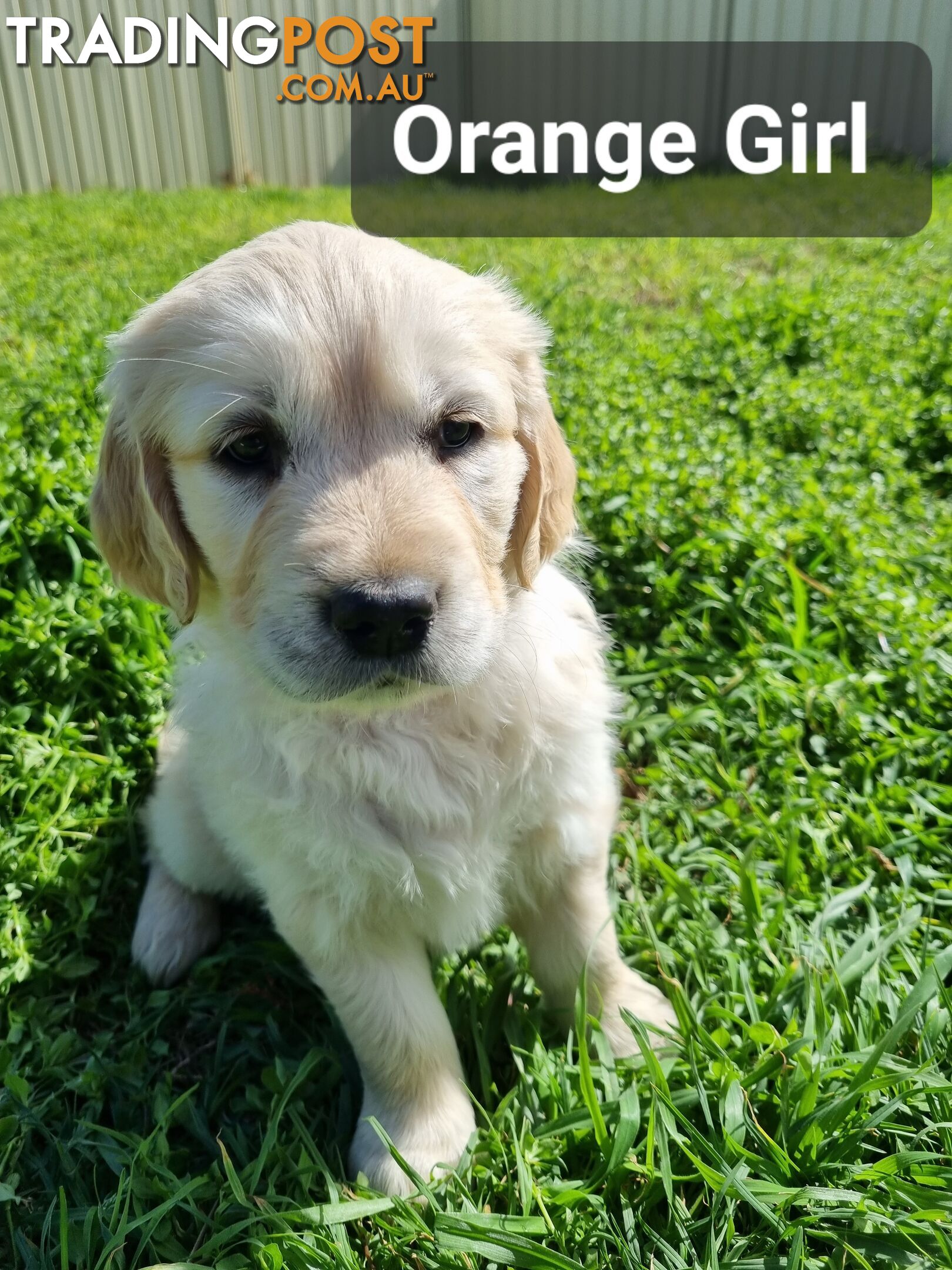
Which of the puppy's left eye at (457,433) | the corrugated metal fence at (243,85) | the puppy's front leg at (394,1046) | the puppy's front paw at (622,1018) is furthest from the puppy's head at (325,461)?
the corrugated metal fence at (243,85)

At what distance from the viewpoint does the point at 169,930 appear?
8.01 feet

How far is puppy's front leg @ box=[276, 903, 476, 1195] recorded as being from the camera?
76.2 inches

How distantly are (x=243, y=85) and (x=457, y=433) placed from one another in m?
7.51

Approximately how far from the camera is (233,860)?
2311 millimetres

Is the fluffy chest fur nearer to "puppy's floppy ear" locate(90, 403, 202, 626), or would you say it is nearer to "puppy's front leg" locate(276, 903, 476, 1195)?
"puppy's front leg" locate(276, 903, 476, 1195)

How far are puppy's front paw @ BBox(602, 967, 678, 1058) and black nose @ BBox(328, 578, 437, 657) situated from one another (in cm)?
106

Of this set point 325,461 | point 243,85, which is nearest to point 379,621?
point 325,461

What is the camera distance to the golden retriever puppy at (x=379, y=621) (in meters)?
1.61

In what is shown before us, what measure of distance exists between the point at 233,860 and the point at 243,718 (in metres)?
0.54

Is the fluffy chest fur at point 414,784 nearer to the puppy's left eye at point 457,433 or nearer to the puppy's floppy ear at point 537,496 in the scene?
the puppy's floppy ear at point 537,496

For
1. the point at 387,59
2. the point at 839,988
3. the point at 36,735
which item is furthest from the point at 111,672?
the point at 387,59

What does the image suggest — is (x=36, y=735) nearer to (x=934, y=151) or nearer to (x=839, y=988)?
(x=839, y=988)

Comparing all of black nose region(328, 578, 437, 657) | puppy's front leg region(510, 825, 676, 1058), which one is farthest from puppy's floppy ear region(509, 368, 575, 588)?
puppy's front leg region(510, 825, 676, 1058)

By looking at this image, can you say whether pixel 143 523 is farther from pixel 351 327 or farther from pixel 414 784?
pixel 414 784
